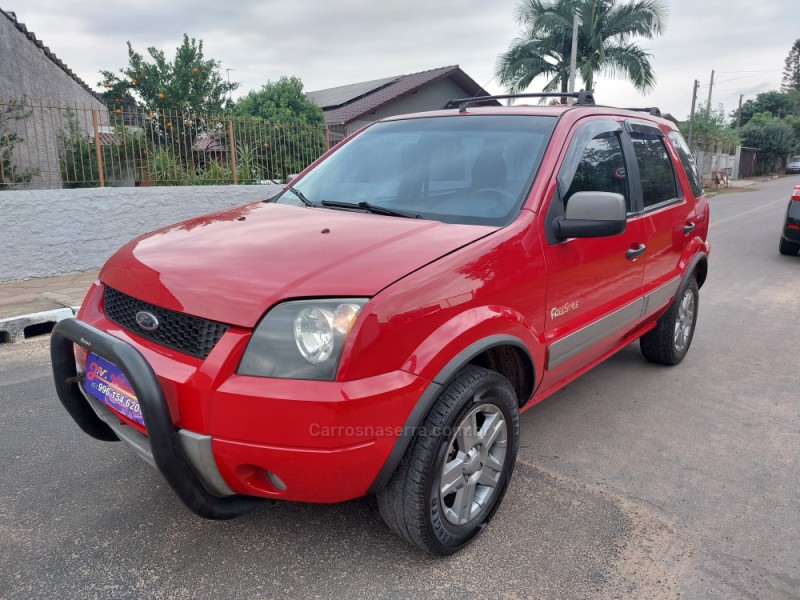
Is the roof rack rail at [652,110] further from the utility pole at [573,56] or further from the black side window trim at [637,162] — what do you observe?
the utility pole at [573,56]

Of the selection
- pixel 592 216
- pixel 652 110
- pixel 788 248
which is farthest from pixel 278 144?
pixel 788 248

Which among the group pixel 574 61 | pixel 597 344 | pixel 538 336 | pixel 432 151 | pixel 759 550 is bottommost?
pixel 759 550

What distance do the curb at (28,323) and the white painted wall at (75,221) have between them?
218 cm

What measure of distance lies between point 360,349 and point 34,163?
7.91m

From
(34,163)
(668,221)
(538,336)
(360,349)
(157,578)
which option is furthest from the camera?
(34,163)

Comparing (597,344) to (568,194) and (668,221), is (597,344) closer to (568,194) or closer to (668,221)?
(568,194)

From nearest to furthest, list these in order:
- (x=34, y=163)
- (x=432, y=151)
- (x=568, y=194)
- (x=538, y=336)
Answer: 1. (x=538, y=336)
2. (x=568, y=194)
3. (x=432, y=151)
4. (x=34, y=163)

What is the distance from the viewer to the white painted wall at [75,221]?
23.8 feet

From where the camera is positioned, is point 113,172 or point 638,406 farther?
point 113,172

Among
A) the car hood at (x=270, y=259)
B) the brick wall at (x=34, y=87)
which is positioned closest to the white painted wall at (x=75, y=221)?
the brick wall at (x=34, y=87)

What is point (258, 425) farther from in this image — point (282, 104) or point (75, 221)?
point (282, 104)

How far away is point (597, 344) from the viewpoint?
3.33 m

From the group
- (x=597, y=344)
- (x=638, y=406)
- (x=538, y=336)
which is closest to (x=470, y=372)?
(x=538, y=336)

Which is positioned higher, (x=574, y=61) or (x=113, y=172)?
(x=574, y=61)
